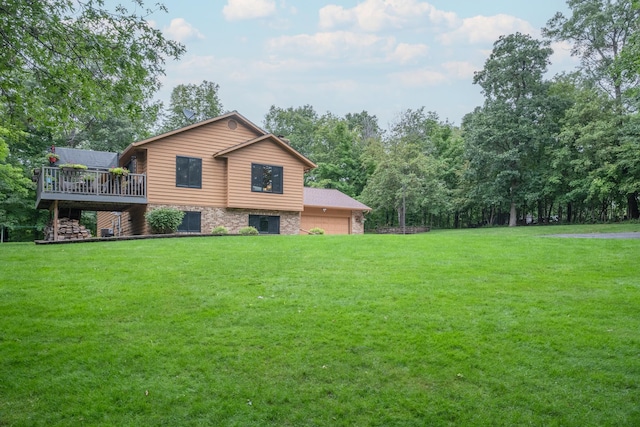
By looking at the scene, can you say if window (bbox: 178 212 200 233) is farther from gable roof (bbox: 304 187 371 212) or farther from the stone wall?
gable roof (bbox: 304 187 371 212)

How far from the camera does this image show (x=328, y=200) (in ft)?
89.5

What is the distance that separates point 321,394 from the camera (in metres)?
4.29

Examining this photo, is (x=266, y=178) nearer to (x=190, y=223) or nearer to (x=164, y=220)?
(x=190, y=223)

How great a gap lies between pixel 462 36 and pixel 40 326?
26.1 m

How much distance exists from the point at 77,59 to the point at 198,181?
42.3 feet

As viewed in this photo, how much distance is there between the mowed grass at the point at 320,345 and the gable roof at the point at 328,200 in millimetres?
16766

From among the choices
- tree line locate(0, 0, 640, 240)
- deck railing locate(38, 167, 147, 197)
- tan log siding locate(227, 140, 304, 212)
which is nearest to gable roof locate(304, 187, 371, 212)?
tan log siding locate(227, 140, 304, 212)

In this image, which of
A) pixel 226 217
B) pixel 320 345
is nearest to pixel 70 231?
pixel 226 217

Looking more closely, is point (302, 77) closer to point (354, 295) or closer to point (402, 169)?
point (402, 169)

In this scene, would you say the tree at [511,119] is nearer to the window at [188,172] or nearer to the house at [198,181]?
the house at [198,181]

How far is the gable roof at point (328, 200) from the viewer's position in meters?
26.0

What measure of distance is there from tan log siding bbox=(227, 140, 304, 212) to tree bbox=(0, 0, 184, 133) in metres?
12.6

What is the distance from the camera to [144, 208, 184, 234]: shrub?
16688 millimetres

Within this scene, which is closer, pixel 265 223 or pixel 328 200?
pixel 265 223
